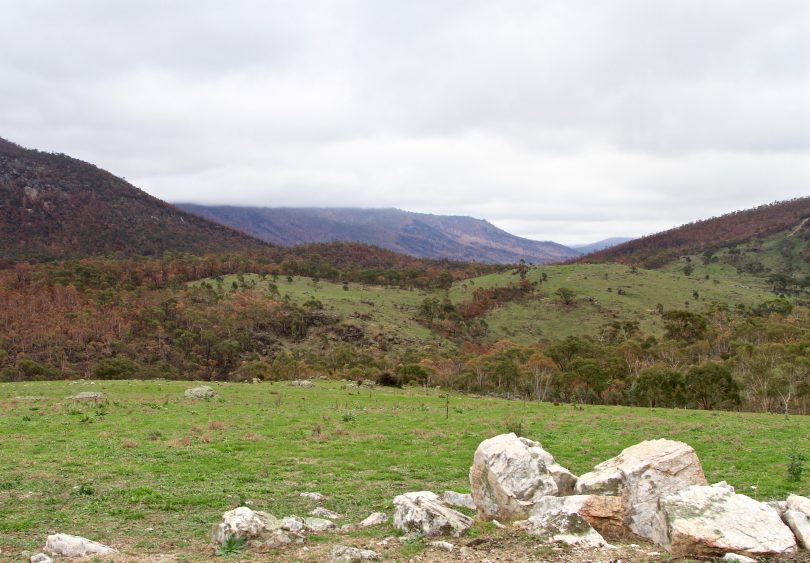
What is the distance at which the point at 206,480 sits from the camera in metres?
17.6

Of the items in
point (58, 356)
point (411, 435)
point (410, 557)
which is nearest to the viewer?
point (410, 557)

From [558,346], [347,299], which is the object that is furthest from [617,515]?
[347,299]

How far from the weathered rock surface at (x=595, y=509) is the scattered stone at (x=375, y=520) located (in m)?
3.47

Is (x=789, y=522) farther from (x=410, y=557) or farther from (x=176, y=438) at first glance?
(x=176, y=438)

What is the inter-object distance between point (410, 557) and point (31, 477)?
13.6 metres

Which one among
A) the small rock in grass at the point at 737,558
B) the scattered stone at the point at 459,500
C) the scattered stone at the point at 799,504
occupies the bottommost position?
the scattered stone at the point at 459,500

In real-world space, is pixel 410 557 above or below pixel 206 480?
above

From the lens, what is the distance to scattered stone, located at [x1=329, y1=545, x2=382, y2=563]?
33.1ft

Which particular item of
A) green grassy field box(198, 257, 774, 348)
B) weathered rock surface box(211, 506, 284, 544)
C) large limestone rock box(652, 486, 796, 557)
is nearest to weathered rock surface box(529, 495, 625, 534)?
large limestone rock box(652, 486, 796, 557)

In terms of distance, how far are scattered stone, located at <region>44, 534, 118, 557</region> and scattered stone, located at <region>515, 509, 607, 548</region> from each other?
8448mm

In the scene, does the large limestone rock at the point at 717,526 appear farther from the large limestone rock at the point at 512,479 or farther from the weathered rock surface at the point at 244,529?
the weathered rock surface at the point at 244,529

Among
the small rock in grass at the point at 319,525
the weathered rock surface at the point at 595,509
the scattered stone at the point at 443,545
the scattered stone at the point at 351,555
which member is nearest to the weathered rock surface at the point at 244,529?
the small rock in grass at the point at 319,525

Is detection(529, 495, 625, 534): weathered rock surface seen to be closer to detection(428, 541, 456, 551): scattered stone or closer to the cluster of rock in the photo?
the cluster of rock

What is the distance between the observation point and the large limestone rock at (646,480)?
11.7 meters
